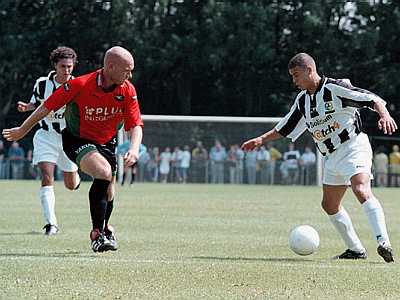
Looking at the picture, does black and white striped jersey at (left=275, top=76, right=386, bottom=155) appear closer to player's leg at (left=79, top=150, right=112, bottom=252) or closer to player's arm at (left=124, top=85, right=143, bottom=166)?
player's arm at (left=124, top=85, right=143, bottom=166)

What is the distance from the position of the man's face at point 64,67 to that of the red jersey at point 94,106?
7.72 ft

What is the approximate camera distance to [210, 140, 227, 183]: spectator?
37031mm

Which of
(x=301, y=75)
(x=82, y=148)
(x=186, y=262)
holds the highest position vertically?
(x=301, y=75)

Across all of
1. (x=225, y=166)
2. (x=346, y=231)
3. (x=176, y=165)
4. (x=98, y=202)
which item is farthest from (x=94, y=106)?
(x=225, y=166)

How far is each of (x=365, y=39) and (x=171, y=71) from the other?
9971 mm

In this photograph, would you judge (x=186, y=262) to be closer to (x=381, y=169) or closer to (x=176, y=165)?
(x=176, y=165)

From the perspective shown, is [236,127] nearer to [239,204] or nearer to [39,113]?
[239,204]

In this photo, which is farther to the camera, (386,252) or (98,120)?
(98,120)

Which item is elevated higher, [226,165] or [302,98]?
[302,98]

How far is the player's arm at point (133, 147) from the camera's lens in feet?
31.2

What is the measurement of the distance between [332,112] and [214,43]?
3937 cm

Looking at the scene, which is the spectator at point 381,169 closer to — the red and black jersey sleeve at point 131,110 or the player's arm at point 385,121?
the red and black jersey sleeve at point 131,110

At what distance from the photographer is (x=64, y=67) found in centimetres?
1246

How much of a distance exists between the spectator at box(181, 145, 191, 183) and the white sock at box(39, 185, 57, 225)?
23908 millimetres
